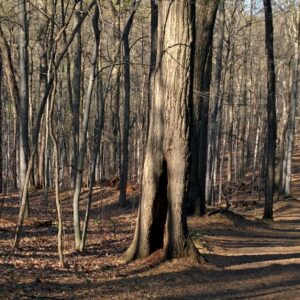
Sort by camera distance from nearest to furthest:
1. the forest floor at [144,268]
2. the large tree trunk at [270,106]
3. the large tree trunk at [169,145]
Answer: the forest floor at [144,268]
the large tree trunk at [169,145]
the large tree trunk at [270,106]

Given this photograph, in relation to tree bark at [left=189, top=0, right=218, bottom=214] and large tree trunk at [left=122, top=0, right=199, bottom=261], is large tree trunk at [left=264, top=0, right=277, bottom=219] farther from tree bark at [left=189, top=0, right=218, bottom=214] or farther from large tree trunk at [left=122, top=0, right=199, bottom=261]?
large tree trunk at [left=122, top=0, right=199, bottom=261]

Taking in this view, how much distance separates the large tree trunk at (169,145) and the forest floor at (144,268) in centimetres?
46

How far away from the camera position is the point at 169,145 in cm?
917

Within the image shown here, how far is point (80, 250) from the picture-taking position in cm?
1016

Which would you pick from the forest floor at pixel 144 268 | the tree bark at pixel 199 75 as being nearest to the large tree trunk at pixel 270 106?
the tree bark at pixel 199 75

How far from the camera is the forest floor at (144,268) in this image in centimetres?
744

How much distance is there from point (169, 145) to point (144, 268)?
6.78ft

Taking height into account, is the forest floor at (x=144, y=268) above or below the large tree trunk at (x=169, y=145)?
below

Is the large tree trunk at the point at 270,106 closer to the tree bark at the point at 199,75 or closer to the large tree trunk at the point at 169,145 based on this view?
the tree bark at the point at 199,75

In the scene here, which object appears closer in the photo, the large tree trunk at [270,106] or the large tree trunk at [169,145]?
the large tree trunk at [169,145]

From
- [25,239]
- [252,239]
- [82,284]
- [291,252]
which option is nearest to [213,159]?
[252,239]

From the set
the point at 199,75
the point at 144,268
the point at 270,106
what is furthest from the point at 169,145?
the point at 270,106

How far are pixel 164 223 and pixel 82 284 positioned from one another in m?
2.22

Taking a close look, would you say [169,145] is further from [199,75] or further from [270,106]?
[270,106]
